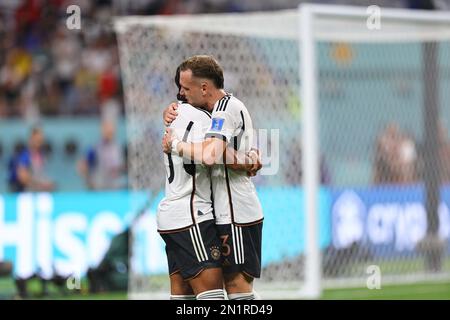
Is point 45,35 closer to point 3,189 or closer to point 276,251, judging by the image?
point 3,189

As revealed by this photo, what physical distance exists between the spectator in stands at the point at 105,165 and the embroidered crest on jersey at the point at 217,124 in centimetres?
1133

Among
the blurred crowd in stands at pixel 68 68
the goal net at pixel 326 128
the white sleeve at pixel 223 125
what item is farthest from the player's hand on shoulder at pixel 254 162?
the blurred crowd in stands at pixel 68 68

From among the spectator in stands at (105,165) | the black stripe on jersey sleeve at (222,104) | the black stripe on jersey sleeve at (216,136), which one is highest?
the black stripe on jersey sleeve at (222,104)

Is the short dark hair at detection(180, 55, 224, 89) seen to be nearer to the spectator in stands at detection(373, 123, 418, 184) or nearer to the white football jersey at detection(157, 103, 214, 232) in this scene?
the white football jersey at detection(157, 103, 214, 232)

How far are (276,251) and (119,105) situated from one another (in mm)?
6551

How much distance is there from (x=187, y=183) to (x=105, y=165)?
1142 centimetres

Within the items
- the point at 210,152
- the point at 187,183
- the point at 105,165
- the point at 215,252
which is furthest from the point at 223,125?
the point at 105,165

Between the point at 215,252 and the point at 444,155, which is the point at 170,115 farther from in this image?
the point at 444,155

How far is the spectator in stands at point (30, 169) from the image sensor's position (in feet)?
57.0

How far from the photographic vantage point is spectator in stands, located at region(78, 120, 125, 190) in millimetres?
18344

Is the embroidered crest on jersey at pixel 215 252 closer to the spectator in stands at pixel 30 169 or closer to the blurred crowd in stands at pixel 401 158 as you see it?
the blurred crowd in stands at pixel 401 158

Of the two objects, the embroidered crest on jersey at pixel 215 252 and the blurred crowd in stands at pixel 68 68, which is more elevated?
the blurred crowd in stands at pixel 68 68

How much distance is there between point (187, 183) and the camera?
23.4 ft

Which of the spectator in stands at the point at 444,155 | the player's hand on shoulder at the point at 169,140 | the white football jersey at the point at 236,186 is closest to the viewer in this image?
the player's hand on shoulder at the point at 169,140
